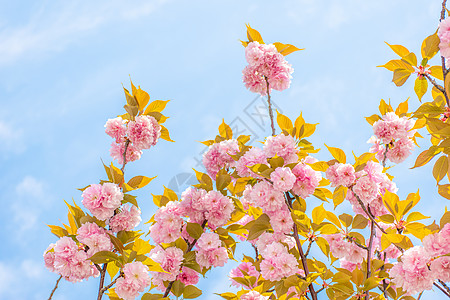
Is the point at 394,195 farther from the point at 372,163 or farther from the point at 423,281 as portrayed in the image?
the point at 423,281

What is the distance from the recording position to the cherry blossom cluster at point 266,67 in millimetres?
2141

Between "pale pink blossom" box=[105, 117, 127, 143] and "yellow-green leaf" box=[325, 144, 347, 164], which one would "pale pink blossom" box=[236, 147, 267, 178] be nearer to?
"yellow-green leaf" box=[325, 144, 347, 164]

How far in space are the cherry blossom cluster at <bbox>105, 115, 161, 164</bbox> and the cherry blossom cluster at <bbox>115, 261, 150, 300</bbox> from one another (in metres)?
0.72

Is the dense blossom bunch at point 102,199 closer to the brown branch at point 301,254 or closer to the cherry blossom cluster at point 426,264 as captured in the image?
the brown branch at point 301,254

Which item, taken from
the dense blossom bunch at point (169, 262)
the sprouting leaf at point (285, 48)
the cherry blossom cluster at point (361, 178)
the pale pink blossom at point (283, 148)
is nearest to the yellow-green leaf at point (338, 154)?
the cherry blossom cluster at point (361, 178)

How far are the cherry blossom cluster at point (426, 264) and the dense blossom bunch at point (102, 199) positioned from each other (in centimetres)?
137

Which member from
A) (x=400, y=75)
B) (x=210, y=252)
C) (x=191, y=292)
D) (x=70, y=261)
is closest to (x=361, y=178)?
(x=400, y=75)

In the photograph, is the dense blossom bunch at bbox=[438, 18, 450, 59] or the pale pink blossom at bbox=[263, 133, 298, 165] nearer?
the dense blossom bunch at bbox=[438, 18, 450, 59]

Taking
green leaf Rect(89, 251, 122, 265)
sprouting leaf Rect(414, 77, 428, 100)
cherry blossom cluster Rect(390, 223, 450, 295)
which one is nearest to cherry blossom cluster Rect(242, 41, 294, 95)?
sprouting leaf Rect(414, 77, 428, 100)

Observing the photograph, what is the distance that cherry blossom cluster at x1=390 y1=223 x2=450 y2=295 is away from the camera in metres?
1.45

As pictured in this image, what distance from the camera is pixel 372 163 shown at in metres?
1.94

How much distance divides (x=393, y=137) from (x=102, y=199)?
5.55 feet

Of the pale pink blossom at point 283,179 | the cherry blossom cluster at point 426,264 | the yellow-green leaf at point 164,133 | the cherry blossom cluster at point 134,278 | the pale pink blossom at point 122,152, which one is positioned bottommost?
the cherry blossom cluster at point 426,264

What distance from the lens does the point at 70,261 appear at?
184 cm
